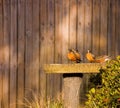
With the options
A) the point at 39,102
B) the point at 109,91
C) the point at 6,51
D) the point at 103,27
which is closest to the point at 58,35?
the point at 103,27

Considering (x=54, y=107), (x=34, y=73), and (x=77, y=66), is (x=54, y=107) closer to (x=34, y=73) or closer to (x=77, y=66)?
(x=34, y=73)

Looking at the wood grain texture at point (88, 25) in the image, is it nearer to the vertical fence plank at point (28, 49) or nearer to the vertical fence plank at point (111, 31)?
the vertical fence plank at point (111, 31)

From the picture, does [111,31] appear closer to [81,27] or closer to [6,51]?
[81,27]

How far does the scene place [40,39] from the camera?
337 inches

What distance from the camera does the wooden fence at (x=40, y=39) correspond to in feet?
27.8

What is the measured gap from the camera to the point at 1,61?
8469 mm

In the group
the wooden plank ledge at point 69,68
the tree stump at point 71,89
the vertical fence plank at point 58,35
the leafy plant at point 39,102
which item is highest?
the vertical fence plank at point 58,35

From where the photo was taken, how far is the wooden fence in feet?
27.8

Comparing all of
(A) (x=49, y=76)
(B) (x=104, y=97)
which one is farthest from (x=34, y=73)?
(B) (x=104, y=97)

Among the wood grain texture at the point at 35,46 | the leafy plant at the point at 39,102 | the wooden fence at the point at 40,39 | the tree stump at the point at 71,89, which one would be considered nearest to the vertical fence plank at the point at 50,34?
the wooden fence at the point at 40,39

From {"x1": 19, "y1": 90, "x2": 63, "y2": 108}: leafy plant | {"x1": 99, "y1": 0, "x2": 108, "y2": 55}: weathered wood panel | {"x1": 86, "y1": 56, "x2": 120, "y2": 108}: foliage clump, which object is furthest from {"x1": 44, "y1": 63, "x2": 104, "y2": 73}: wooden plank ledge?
Answer: {"x1": 99, "y1": 0, "x2": 108, "y2": 55}: weathered wood panel

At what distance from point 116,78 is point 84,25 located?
10.1 ft

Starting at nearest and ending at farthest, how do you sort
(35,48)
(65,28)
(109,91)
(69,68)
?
(109,91)
(69,68)
(35,48)
(65,28)

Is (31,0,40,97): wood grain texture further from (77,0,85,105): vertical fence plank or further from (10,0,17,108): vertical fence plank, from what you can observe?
(77,0,85,105): vertical fence plank
